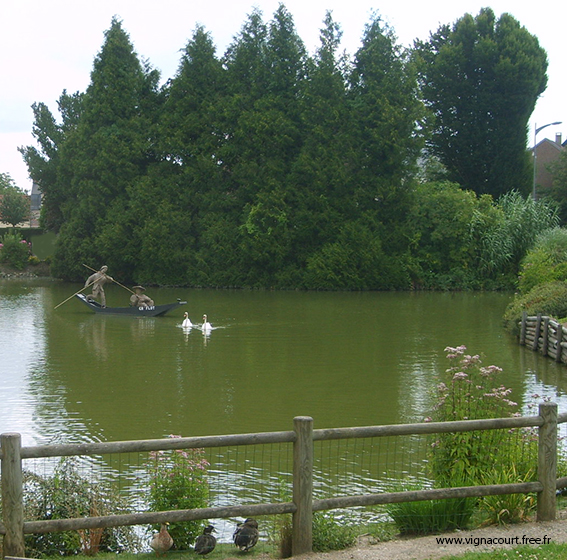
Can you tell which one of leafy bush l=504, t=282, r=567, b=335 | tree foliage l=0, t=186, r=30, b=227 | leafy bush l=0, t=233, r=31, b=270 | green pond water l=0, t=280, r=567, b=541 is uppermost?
tree foliage l=0, t=186, r=30, b=227

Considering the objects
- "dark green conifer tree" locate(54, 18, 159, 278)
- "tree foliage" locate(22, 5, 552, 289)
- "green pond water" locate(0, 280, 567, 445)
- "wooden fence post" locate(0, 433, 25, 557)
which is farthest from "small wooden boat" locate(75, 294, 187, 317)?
"wooden fence post" locate(0, 433, 25, 557)

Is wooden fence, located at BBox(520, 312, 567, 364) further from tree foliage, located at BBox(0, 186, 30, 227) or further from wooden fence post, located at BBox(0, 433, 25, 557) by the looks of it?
tree foliage, located at BBox(0, 186, 30, 227)

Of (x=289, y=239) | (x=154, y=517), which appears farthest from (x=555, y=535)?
(x=289, y=239)

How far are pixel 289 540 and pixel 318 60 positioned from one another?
1731 inches

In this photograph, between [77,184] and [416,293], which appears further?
[77,184]

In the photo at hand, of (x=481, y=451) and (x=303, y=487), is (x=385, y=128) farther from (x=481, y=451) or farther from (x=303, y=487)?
(x=303, y=487)

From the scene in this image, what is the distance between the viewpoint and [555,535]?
6.86 metres

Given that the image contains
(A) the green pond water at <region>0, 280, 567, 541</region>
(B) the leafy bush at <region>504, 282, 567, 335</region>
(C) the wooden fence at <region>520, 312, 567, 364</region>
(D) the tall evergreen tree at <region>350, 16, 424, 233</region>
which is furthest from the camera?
(D) the tall evergreen tree at <region>350, 16, 424, 233</region>

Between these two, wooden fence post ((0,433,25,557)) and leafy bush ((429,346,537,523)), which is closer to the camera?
wooden fence post ((0,433,25,557))

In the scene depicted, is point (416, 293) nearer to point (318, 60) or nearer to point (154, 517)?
point (318, 60)

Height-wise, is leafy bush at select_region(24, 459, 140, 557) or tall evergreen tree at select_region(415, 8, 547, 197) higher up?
tall evergreen tree at select_region(415, 8, 547, 197)

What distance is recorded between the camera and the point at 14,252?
2253 inches

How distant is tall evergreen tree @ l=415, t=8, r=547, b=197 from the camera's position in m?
52.0

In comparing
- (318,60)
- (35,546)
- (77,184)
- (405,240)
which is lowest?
(35,546)
